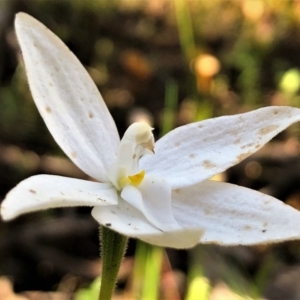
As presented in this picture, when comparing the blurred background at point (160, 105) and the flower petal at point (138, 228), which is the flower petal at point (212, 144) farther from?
the blurred background at point (160, 105)

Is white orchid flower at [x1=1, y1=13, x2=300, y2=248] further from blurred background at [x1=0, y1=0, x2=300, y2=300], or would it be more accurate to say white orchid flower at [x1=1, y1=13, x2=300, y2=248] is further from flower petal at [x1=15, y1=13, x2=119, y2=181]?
blurred background at [x1=0, y1=0, x2=300, y2=300]

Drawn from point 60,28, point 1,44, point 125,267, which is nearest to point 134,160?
point 125,267

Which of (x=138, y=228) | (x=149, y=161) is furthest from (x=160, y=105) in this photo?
(x=138, y=228)

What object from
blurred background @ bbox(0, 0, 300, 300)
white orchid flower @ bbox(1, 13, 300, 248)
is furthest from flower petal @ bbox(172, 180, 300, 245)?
blurred background @ bbox(0, 0, 300, 300)

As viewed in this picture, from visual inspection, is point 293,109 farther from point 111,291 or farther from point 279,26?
point 279,26

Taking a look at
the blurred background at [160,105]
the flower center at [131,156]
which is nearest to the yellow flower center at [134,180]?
the flower center at [131,156]

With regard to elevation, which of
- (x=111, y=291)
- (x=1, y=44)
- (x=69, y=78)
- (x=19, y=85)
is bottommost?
(x=19, y=85)
